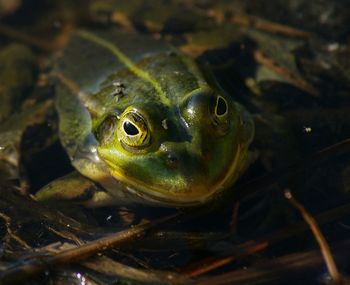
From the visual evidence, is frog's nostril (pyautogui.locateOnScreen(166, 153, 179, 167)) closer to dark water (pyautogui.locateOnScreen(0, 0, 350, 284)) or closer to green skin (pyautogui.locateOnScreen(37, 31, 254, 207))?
green skin (pyautogui.locateOnScreen(37, 31, 254, 207))

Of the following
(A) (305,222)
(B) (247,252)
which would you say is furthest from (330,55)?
(B) (247,252)

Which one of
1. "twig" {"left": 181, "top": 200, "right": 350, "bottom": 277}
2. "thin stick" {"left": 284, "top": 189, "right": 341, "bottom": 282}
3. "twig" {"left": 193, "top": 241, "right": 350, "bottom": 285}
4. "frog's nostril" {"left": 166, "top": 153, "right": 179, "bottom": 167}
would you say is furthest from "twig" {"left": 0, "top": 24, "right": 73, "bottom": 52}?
"twig" {"left": 193, "top": 241, "right": 350, "bottom": 285}

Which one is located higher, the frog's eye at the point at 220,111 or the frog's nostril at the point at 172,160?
the frog's eye at the point at 220,111

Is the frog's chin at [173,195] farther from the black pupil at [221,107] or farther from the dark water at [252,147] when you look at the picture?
the black pupil at [221,107]

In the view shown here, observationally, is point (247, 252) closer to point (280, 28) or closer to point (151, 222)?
point (151, 222)

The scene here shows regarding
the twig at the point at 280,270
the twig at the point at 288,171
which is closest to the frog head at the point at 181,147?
the twig at the point at 288,171

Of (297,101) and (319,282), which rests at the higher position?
(297,101)
